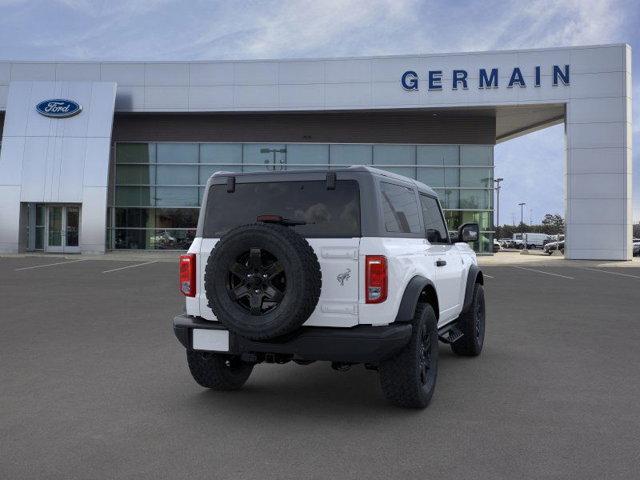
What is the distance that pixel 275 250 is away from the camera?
4188 millimetres

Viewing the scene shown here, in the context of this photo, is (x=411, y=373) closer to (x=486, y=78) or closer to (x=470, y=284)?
(x=470, y=284)

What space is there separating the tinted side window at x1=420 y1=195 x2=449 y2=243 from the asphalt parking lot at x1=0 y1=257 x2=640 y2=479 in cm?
133

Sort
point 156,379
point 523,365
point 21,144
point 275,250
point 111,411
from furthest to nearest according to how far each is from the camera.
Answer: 1. point 21,144
2. point 523,365
3. point 156,379
4. point 111,411
5. point 275,250

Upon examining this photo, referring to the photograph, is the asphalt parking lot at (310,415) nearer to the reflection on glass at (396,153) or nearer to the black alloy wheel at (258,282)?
the black alloy wheel at (258,282)

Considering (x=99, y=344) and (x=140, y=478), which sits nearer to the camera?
(x=140, y=478)

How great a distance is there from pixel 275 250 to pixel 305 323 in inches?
23.8

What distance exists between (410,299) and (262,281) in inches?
43.3

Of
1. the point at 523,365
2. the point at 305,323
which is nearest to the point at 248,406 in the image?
the point at 305,323

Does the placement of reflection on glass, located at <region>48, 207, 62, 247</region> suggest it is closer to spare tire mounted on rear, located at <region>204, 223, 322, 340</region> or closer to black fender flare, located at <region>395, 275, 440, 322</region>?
spare tire mounted on rear, located at <region>204, 223, 322, 340</region>

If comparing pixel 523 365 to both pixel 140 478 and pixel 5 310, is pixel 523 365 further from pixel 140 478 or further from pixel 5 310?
pixel 5 310

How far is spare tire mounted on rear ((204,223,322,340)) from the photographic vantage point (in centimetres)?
414

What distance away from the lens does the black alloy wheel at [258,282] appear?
14.0 ft

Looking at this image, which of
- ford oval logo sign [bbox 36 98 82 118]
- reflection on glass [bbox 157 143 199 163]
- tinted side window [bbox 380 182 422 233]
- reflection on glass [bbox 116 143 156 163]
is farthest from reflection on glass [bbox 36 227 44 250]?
tinted side window [bbox 380 182 422 233]

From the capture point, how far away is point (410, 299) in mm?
4512
